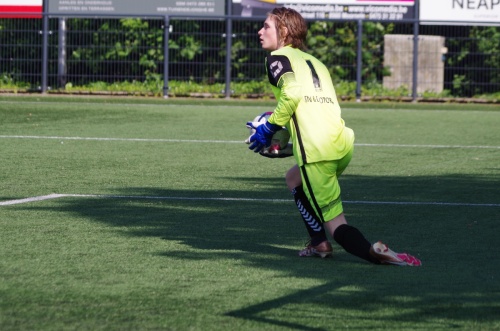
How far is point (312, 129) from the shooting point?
6492 mm

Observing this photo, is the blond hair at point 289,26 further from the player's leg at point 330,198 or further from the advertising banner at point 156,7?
the advertising banner at point 156,7

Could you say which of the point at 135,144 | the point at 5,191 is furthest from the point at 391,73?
the point at 5,191

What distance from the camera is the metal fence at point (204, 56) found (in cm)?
2628

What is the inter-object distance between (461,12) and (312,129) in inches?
769

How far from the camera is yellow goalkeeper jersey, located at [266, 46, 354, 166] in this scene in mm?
6473

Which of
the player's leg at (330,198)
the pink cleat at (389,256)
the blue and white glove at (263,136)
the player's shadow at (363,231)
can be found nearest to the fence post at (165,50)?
the player's shadow at (363,231)

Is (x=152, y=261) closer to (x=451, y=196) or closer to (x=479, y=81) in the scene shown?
(x=451, y=196)

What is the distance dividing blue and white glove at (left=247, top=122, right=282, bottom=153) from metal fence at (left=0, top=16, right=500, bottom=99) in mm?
19527

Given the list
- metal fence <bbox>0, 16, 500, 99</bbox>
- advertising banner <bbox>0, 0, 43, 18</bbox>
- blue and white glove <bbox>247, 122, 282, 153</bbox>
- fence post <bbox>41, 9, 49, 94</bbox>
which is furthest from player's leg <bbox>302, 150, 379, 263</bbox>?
advertising banner <bbox>0, 0, 43, 18</bbox>

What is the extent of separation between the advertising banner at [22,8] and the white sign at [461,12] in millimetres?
8384

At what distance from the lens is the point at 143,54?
26469 millimetres

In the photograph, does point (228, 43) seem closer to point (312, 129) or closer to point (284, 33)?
point (284, 33)

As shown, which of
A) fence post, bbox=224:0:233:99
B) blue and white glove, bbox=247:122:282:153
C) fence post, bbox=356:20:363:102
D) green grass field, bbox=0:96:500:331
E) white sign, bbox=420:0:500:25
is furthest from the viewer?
fence post, bbox=224:0:233:99

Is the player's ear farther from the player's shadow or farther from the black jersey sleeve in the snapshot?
the player's shadow
